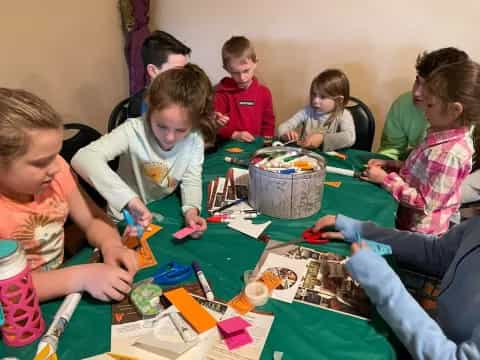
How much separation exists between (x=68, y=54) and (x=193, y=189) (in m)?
1.71

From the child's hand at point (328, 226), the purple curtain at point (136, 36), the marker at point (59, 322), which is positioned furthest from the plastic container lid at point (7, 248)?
the purple curtain at point (136, 36)

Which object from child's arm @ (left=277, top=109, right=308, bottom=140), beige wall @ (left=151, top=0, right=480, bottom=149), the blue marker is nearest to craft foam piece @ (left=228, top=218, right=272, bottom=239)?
the blue marker

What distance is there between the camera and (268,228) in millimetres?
1153

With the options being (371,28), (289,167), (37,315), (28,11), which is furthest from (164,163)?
(371,28)

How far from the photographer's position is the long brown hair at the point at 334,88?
81.1 inches

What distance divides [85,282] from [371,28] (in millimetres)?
2380

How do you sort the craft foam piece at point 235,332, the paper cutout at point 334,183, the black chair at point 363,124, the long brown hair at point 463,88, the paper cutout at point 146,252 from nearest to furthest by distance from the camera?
the craft foam piece at point 235,332, the paper cutout at point 146,252, the long brown hair at point 463,88, the paper cutout at point 334,183, the black chair at point 363,124

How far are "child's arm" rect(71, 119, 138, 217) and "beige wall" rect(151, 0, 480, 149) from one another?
1.81 meters

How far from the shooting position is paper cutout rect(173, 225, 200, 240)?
106 cm

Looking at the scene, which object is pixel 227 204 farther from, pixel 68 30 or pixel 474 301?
pixel 68 30

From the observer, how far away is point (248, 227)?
1.15 meters

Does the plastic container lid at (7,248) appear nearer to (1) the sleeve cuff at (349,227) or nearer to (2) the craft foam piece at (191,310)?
(2) the craft foam piece at (191,310)

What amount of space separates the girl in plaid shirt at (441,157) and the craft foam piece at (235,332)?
2.81ft

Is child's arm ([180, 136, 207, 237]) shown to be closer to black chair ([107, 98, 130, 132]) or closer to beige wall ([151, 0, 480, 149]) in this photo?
black chair ([107, 98, 130, 132])
